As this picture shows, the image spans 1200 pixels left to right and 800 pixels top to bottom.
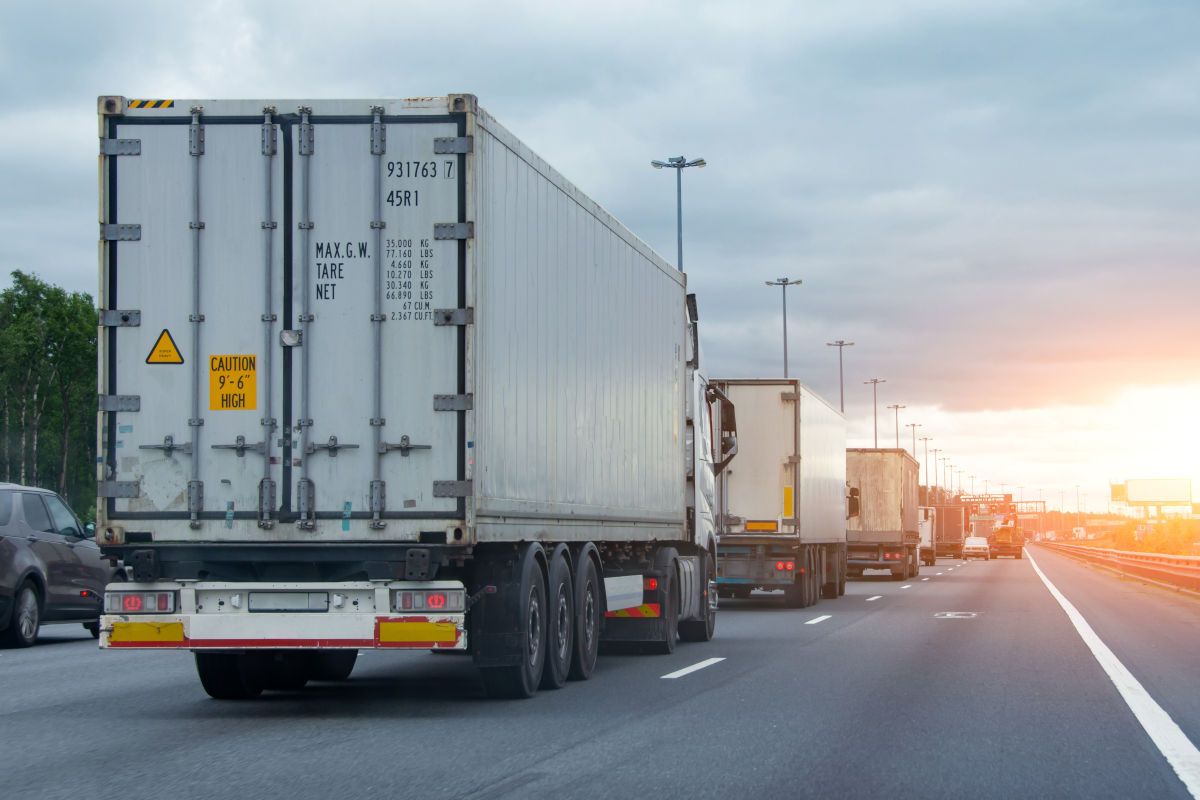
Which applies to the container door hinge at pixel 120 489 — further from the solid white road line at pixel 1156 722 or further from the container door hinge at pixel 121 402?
the solid white road line at pixel 1156 722

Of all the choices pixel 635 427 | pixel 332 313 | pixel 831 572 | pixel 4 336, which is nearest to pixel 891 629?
pixel 635 427

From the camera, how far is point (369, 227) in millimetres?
10578

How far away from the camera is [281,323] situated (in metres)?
10.6

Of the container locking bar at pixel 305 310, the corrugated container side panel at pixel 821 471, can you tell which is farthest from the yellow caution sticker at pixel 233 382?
the corrugated container side panel at pixel 821 471

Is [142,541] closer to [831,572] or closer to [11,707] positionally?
[11,707]

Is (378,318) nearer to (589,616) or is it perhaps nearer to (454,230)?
(454,230)

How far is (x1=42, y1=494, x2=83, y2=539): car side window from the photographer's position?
61.2ft

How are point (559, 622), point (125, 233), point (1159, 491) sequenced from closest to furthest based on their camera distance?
1. point (125, 233)
2. point (559, 622)
3. point (1159, 491)

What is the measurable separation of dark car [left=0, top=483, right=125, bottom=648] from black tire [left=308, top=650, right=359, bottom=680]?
462 cm

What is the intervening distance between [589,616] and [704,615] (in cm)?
532

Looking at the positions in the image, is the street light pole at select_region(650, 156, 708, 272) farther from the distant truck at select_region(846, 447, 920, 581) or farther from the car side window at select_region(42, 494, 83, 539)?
the car side window at select_region(42, 494, 83, 539)

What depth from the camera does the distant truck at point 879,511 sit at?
42.2 m

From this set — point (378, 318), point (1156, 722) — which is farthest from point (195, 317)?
point (1156, 722)

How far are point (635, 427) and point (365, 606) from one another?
5.62 metres
